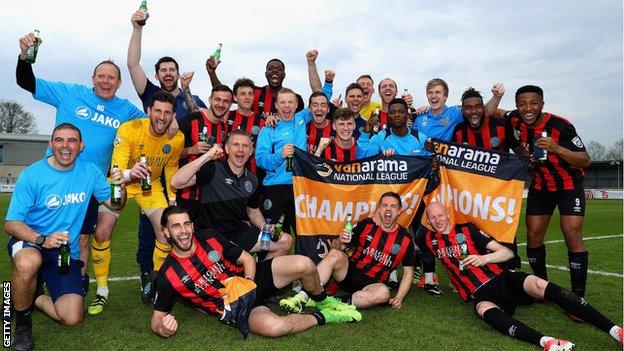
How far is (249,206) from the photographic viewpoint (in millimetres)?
6074

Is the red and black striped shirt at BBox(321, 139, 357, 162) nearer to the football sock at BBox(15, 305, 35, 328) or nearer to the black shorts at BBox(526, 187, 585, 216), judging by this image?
the black shorts at BBox(526, 187, 585, 216)

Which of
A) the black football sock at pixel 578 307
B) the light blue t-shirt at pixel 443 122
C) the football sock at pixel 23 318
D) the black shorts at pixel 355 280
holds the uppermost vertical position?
the light blue t-shirt at pixel 443 122

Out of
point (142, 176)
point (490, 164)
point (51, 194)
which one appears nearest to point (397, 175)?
point (490, 164)

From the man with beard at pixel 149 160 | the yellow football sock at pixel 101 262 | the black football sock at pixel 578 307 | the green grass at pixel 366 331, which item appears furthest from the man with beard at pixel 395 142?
the yellow football sock at pixel 101 262

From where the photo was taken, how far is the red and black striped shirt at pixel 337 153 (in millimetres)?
6559

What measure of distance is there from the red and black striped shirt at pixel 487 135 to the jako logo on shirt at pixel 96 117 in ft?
15.0

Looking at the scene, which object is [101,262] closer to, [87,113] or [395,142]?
[87,113]

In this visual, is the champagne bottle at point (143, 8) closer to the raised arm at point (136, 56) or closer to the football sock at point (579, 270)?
the raised arm at point (136, 56)

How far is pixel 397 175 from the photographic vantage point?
6.47 metres

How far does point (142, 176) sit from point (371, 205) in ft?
10.1

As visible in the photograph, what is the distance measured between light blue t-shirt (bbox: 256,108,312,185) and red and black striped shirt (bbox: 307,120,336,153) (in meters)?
0.12

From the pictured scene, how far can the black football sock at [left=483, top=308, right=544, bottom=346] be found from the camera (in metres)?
4.20

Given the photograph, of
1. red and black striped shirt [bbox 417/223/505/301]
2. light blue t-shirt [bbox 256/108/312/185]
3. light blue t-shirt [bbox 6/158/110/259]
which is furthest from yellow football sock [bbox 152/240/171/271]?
red and black striped shirt [bbox 417/223/505/301]

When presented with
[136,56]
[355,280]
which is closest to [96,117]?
[136,56]
